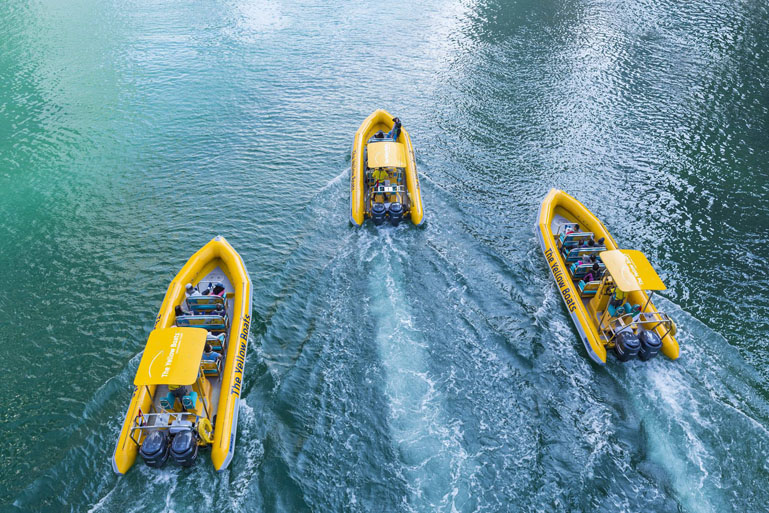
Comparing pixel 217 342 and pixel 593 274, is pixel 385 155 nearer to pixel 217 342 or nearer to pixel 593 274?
pixel 593 274

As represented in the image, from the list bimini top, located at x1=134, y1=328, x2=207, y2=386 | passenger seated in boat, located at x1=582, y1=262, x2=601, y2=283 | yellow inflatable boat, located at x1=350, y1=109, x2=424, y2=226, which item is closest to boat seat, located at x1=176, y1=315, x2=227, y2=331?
bimini top, located at x1=134, y1=328, x2=207, y2=386

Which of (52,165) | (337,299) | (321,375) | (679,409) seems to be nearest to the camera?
(679,409)

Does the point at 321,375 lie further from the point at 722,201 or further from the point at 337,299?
the point at 722,201

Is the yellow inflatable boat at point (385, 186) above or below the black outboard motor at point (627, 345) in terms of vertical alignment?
above

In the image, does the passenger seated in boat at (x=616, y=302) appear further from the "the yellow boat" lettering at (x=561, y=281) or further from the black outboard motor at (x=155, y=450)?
the black outboard motor at (x=155, y=450)

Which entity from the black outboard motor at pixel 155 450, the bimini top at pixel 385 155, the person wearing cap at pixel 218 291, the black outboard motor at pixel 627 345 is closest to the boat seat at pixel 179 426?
the black outboard motor at pixel 155 450

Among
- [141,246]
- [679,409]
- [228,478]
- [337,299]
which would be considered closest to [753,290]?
[679,409]

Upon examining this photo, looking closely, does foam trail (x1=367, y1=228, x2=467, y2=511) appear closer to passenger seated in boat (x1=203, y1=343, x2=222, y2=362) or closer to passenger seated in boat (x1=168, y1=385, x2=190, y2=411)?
passenger seated in boat (x1=203, y1=343, x2=222, y2=362)

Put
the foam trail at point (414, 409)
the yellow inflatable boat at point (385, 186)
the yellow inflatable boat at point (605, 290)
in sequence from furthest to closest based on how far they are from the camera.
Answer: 1. the yellow inflatable boat at point (385, 186)
2. the yellow inflatable boat at point (605, 290)
3. the foam trail at point (414, 409)
